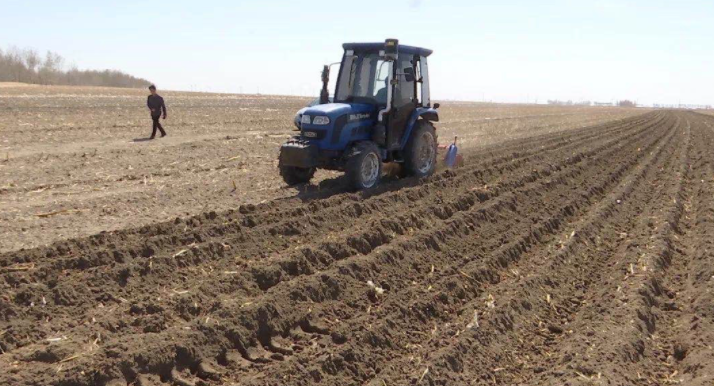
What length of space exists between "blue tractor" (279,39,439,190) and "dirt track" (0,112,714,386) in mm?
1018

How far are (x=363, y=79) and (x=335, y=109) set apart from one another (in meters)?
1.10

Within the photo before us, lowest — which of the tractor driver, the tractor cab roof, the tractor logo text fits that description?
the tractor logo text

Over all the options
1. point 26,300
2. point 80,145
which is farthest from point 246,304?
point 80,145

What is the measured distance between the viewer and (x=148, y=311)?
5.09m

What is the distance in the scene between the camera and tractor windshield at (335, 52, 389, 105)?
10.6m

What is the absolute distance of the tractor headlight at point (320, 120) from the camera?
989cm

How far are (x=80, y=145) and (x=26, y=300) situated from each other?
430 inches

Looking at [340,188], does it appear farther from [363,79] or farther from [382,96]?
[363,79]

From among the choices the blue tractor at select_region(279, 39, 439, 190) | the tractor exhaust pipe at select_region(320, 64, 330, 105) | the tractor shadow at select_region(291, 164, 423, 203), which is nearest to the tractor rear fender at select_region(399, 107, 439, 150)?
the blue tractor at select_region(279, 39, 439, 190)

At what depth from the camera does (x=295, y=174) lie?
1088cm

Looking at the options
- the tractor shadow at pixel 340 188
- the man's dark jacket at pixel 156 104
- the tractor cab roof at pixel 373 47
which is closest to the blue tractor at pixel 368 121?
the tractor cab roof at pixel 373 47

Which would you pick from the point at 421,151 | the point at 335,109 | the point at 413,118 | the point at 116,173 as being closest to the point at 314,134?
the point at 335,109

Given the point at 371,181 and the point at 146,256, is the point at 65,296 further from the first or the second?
the point at 371,181

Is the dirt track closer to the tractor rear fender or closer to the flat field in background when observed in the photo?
the flat field in background
